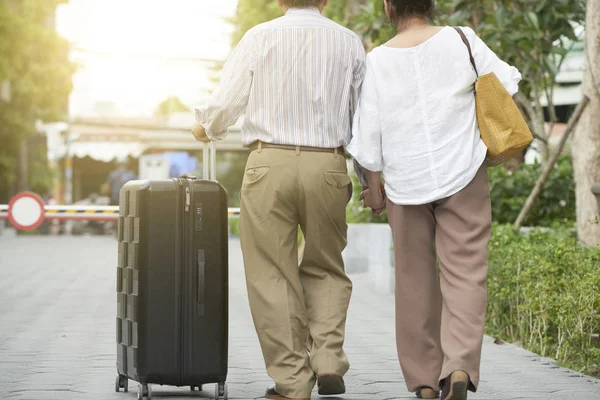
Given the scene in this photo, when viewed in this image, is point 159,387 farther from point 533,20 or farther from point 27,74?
point 27,74

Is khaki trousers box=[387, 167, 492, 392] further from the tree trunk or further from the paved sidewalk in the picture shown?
the tree trunk

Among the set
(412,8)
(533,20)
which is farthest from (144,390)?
(533,20)

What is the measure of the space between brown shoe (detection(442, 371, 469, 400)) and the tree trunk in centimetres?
387

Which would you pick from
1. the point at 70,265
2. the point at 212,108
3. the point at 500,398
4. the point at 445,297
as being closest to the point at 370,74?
the point at 212,108

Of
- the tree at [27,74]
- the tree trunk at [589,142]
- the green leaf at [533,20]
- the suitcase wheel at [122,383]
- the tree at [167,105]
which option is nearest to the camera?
the suitcase wheel at [122,383]

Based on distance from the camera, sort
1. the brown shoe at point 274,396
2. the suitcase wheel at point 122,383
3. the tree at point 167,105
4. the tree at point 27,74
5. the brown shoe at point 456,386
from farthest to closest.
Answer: the tree at point 167,105 < the tree at point 27,74 < the suitcase wheel at point 122,383 < the brown shoe at point 274,396 < the brown shoe at point 456,386

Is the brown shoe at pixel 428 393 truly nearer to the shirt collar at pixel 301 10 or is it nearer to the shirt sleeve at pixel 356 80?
the shirt sleeve at pixel 356 80

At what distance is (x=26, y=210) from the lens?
44.8 ft

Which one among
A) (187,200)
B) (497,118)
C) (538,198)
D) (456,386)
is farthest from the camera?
(538,198)

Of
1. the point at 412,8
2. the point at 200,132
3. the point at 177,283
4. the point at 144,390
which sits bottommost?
the point at 144,390

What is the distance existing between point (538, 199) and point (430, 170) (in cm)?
662

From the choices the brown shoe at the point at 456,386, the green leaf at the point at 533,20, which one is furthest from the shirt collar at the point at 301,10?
the green leaf at the point at 533,20

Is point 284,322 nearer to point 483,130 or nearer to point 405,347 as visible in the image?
point 405,347

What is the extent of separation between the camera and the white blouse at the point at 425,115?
A: 504 centimetres
